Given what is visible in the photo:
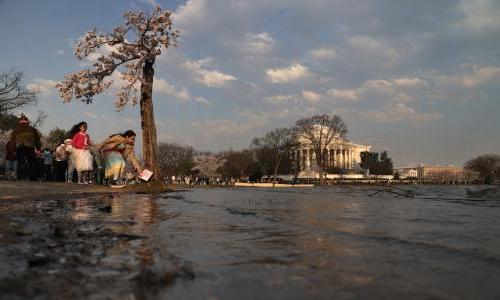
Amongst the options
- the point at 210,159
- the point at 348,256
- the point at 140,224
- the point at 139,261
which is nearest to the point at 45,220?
the point at 140,224

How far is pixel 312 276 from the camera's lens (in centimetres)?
261

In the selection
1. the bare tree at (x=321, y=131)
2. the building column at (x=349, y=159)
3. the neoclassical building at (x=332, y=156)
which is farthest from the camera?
the building column at (x=349, y=159)

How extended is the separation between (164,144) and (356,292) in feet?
336

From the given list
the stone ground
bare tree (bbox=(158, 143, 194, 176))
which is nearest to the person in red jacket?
the stone ground

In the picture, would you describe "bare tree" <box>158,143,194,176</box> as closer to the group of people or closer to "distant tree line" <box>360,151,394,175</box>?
"distant tree line" <box>360,151,394,175</box>

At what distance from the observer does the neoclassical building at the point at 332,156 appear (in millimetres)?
96688

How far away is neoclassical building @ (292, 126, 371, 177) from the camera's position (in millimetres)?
96688

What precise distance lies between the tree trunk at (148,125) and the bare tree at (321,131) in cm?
6996

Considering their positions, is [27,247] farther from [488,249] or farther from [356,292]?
[488,249]

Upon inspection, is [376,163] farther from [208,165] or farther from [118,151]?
[118,151]

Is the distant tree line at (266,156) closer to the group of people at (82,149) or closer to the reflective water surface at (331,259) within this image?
the group of people at (82,149)

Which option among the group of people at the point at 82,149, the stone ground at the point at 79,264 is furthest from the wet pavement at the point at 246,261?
the group of people at the point at 82,149

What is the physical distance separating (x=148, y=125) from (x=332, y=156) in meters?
89.1

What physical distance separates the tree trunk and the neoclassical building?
7409 centimetres
